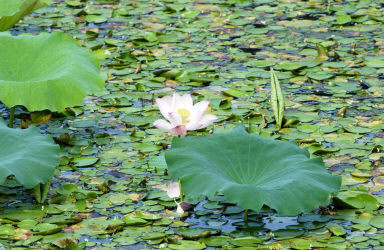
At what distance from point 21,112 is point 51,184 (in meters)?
1.04

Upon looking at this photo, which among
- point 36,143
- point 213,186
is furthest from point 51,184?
point 213,186

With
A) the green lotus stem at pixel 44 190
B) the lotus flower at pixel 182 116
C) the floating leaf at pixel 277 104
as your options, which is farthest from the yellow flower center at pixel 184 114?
the floating leaf at pixel 277 104

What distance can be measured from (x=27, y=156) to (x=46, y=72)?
877 millimetres

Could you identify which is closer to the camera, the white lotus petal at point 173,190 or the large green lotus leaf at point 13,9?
the white lotus petal at point 173,190

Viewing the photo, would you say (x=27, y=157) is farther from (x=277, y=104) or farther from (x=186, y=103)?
(x=277, y=104)

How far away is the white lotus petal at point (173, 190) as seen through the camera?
134 inches

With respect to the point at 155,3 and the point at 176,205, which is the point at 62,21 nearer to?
the point at 155,3

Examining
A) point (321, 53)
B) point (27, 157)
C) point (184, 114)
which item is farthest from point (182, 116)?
point (321, 53)

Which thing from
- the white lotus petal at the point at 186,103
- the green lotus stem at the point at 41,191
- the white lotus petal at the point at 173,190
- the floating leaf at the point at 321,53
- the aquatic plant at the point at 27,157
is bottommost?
the white lotus petal at the point at 173,190

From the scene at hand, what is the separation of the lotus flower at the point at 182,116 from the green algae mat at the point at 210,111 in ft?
1.29

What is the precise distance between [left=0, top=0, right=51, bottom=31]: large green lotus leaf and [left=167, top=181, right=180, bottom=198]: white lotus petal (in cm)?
190

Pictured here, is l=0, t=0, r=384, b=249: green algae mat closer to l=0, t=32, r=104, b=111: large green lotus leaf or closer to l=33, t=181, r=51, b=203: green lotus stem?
l=33, t=181, r=51, b=203: green lotus stem

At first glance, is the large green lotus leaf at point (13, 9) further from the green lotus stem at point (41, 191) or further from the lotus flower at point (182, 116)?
the lotus flower at point (182, 116)

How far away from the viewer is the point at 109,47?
5.52m
